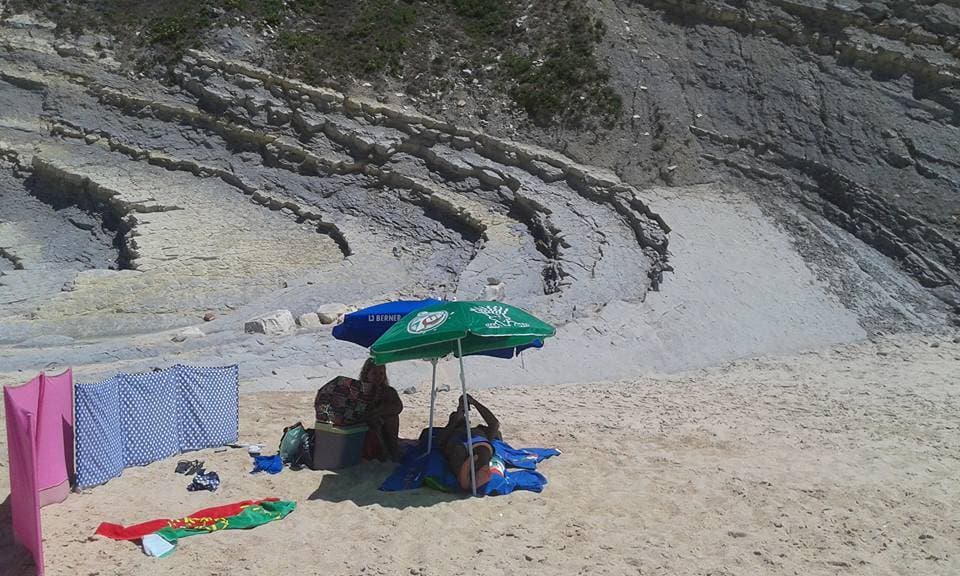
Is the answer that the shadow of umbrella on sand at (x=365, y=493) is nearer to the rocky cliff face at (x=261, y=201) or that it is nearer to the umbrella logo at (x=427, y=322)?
the umbrella logo at (x=427, y=322)

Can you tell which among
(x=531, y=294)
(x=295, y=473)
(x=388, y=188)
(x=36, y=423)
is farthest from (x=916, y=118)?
(x=36, y=423)

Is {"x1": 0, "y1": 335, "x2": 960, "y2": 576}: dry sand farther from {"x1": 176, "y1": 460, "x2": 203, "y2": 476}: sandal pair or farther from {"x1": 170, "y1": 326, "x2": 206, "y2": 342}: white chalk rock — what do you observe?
{"x1": 170, "y1": 326, "x2": 206, "y2": 342}: white chalk rock

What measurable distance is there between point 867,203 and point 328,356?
11613 mm

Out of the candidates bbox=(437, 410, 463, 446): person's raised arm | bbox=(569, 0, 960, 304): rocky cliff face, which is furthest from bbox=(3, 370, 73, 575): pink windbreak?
bbox=(569, 0, 960, 304): rocky cliff face

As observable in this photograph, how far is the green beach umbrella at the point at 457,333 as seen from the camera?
23.4 ft

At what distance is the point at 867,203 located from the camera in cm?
1781

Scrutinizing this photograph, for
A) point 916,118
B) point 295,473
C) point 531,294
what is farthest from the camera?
point 916,118

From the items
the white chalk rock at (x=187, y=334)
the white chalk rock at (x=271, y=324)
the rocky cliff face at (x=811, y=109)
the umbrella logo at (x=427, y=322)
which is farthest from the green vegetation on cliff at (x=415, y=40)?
the umbrella logo at (x=427, y=322)

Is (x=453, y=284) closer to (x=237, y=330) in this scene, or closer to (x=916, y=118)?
(x=237, y=330)

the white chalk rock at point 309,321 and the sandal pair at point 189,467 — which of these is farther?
the white chalk rock at point 309,321

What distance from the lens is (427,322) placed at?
7309 millimetres

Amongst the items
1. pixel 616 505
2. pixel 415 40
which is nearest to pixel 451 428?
pixel 616 505

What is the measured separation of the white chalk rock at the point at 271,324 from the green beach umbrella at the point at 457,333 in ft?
18.4

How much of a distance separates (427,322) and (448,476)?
4.41 ft
